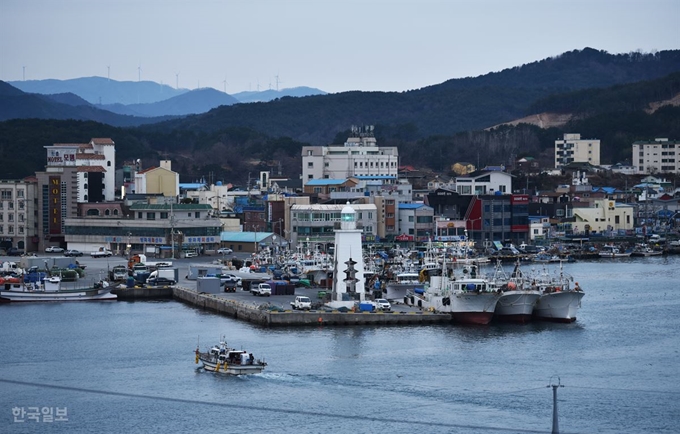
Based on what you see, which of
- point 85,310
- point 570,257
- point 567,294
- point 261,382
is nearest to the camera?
point 261,382

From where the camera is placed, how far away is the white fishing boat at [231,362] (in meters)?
20.2

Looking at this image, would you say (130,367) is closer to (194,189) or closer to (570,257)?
(570,257)

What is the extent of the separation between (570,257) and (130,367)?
25.2 metres

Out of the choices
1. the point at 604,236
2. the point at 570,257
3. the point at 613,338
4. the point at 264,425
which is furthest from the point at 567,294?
the point at 604,236

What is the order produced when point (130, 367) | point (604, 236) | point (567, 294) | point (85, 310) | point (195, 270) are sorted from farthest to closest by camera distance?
point (604, 236) < point (195, 270) < point (85, 310) < point (567, 294) < point (130, 367)

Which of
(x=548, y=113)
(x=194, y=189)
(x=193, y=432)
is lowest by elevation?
(x=193, y=432)

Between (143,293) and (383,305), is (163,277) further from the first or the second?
(383,305)

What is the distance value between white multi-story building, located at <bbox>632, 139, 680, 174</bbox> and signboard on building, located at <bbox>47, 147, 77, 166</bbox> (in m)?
34.3

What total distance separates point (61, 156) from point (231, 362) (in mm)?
27233

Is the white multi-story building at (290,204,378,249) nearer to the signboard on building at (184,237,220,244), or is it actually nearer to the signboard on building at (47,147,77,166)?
the signboard on building at (184,237,220,244)

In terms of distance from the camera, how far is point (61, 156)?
45969mm

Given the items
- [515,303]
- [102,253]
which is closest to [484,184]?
[102,253]

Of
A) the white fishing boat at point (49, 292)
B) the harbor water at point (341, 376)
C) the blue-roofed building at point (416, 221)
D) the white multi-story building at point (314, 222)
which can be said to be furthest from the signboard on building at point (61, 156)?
the harbor water at point (341, 376)

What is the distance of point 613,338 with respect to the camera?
24.2 metres
